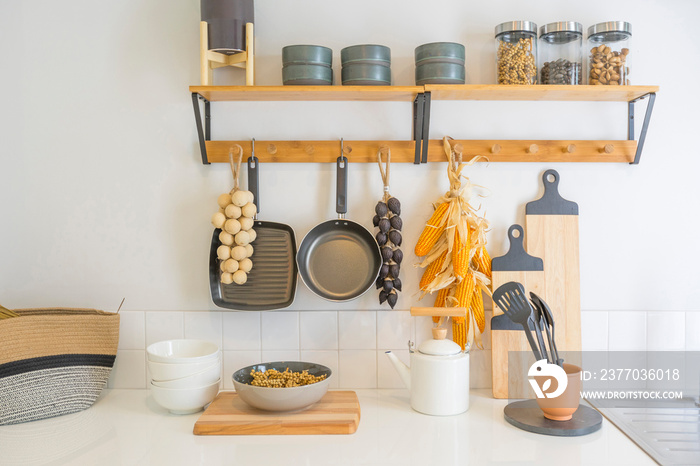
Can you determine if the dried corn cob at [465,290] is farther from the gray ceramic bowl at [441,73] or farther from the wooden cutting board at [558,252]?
the gray ceramic bowl at [441,73]

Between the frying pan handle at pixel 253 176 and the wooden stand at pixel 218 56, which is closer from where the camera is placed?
the wooden stand at pixel 218 56

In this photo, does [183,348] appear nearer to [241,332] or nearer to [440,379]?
[241,332]

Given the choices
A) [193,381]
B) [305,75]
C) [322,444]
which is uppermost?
[305,75]

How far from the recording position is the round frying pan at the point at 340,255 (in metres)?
1.79

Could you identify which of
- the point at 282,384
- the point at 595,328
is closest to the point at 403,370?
the point at 282,384

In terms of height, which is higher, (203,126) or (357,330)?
(203,126)

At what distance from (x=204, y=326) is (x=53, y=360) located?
430mm

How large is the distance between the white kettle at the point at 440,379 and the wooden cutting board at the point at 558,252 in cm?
38

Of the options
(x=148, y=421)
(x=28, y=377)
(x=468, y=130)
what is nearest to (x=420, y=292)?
(x=468, y=130)

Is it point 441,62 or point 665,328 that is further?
point 665,328

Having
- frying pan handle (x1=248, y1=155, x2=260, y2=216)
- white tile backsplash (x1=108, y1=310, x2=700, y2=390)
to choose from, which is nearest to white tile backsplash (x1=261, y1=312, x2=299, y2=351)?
white tile backsplash (x1=108, y1=310, x2=700, y2=390)

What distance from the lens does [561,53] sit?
173cm

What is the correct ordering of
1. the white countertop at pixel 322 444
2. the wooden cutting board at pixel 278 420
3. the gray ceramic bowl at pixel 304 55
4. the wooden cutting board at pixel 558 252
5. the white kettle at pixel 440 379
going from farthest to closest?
1. the wooden cutting board at pixel 558 252
2. the gray ceramic bowl at pixel 304 55
3. the white kettle at pixel 440 379
4. the wooden cutting board at pixel 278 420
5. the white countertop at pixel 322 444

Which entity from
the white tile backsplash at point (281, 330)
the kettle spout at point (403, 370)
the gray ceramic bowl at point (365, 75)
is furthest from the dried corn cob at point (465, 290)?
the gray ceramic bowl at point (365, 75)
